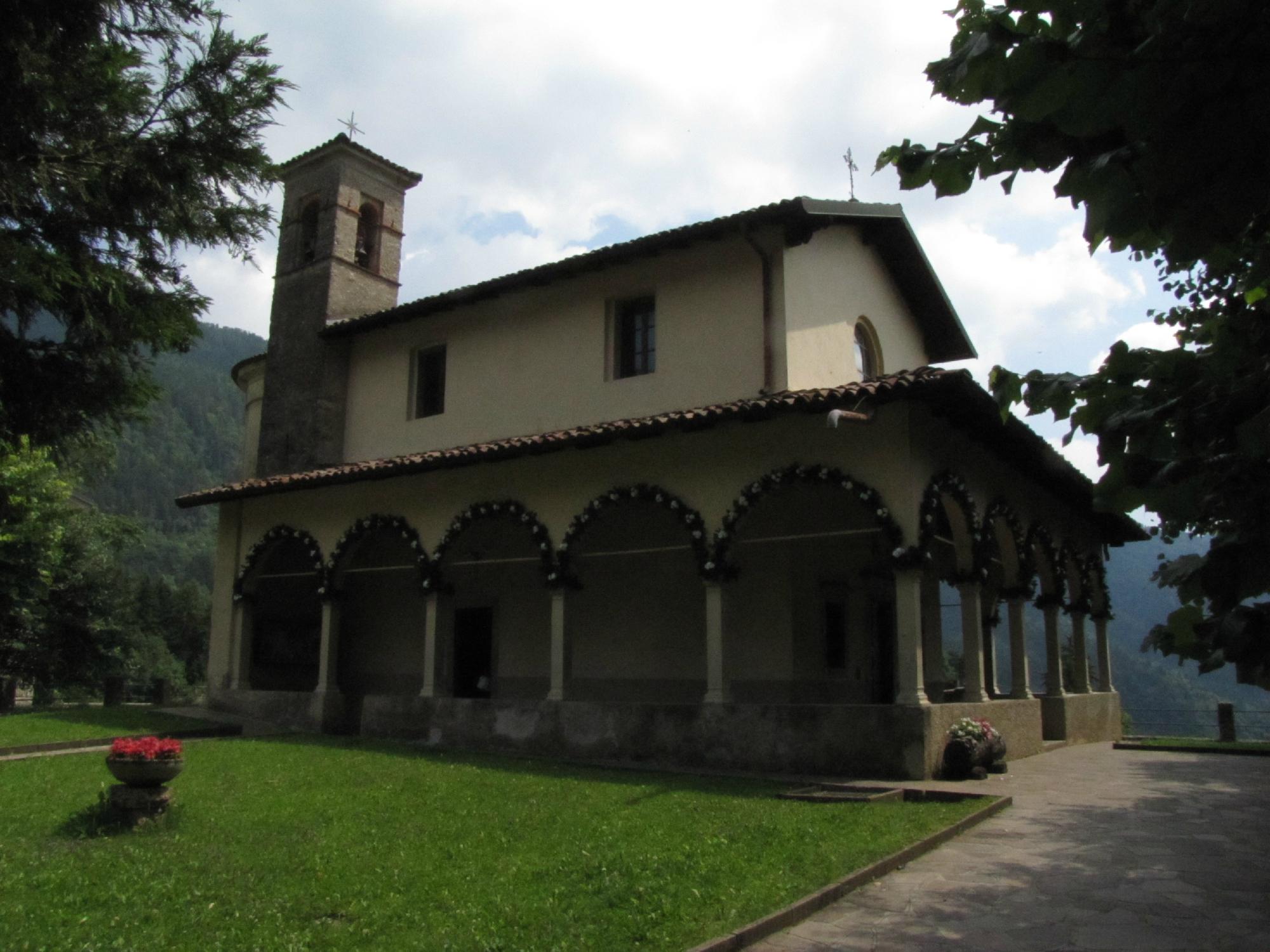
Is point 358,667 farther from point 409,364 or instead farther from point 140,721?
point 409,364

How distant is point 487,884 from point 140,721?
11788mm

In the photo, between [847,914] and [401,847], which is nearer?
[847,914]

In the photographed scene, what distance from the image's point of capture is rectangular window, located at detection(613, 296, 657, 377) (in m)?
15.6

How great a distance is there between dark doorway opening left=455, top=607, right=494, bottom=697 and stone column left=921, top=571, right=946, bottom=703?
23.2 feet

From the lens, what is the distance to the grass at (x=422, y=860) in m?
4.89

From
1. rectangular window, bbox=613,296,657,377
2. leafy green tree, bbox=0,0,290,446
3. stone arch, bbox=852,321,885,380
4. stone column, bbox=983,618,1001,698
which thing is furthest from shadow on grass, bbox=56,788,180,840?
stone column, bbox=983,618,1001,698

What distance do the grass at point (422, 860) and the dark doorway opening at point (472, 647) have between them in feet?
23.1

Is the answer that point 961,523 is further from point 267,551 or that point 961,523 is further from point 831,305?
point 267,551

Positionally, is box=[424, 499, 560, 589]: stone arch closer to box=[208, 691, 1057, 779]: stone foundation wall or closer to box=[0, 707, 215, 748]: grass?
box=[208, 691, 1057, 779]: stone foundation wall

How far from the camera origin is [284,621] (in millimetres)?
18891

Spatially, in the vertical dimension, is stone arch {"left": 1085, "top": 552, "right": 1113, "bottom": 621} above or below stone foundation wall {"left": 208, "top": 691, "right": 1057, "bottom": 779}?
above

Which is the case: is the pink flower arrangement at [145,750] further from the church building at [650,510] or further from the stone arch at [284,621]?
the stone arch at [284,621]

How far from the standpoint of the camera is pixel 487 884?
5.76 m

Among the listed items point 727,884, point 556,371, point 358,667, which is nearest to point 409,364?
point 556,371
